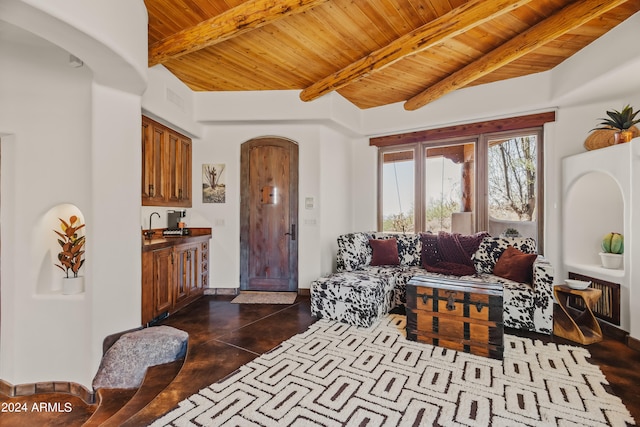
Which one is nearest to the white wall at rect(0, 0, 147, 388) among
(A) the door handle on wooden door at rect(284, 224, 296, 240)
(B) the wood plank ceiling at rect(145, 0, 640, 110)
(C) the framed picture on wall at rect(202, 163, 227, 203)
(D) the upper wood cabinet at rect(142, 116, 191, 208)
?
(B) the wood plank ceiling at rect(145, 0, 640, 110)

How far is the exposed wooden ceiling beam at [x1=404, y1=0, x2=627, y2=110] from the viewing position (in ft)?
8.64

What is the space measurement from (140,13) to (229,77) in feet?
5.04

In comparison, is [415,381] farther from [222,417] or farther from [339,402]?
[222,417]

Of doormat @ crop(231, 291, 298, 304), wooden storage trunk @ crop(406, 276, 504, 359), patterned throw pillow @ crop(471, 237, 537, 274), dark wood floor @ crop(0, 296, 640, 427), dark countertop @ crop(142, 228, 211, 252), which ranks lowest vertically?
dark wood floor @ crop(0, 296, 640, 427)

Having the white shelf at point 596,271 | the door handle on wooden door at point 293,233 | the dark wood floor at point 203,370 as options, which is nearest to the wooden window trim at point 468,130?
the white shelf at point 596,271

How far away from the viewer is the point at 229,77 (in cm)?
404

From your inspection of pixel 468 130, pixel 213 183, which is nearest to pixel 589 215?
pixel 468 130

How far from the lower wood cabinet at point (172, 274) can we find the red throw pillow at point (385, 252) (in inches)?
99.7

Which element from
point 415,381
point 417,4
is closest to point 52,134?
point 417,4

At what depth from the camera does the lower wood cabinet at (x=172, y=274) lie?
327cm

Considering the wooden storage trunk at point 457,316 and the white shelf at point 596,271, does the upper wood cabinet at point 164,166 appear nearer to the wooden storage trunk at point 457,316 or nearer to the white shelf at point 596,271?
the wooden storage trunk at point 457,316

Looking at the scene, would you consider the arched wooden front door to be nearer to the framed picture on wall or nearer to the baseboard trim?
the framed picture on wall

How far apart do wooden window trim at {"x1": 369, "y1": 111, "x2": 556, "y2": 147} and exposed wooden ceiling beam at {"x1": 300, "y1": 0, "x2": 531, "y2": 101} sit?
172 centimetres

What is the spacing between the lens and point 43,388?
2.72m
